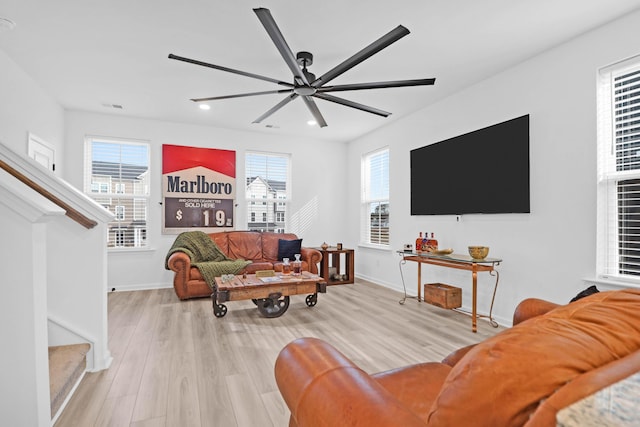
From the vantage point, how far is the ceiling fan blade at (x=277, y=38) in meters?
2.04

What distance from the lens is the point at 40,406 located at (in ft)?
5.09

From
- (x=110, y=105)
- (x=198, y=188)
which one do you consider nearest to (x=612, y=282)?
(x=198, y=188)

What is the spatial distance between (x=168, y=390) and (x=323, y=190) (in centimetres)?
506

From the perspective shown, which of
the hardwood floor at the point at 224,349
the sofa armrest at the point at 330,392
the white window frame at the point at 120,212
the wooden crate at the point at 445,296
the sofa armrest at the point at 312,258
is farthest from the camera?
the sofa armrest at the point at 312,258

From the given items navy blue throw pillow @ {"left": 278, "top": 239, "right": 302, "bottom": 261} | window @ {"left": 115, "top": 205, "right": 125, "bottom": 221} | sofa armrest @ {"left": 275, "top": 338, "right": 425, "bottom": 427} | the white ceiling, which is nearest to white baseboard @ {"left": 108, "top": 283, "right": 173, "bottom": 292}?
window @ {"left": 115, "top": 205, "right": 125, "bottom": 221}

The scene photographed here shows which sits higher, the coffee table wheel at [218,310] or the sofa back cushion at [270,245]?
the sofa back cushion at [270,245]

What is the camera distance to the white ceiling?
261 centimetres

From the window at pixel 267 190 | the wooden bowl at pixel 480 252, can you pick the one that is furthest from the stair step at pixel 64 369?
the window at pixel 267 190

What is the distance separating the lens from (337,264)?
246 inches

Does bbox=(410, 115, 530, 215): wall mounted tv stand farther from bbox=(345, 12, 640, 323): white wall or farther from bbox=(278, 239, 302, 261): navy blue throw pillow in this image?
bbox=(278, 239, 302, 261): navy blue throw pillow

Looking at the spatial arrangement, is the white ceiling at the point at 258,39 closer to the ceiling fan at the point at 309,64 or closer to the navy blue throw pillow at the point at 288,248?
the ceiling fan at the point at 309,64

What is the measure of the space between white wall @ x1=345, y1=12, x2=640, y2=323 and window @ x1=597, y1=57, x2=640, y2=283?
0.07m

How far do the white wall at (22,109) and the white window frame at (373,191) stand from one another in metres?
4.89

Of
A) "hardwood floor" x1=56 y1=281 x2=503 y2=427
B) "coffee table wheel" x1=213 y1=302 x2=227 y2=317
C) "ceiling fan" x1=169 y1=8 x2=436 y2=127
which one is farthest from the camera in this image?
"coffee table wheel" x1=213 y1=302 x2=227 y2=317
